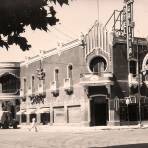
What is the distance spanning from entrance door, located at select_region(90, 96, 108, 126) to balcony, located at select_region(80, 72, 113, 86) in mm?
1830

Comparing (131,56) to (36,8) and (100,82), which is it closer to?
(100,82)

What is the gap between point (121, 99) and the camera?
42000mm

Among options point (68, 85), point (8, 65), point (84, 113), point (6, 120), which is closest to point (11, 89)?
point (8, 65)

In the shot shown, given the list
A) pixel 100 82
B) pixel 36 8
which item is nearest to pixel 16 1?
pixel 36 8

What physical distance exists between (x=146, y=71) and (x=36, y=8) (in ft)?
110

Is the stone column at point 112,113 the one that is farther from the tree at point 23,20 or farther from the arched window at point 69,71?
the tree at point 23,20

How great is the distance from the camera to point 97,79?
41312 millimetres

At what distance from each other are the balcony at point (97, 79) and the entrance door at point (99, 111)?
1.83 m

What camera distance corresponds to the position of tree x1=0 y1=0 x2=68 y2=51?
10.7 metres

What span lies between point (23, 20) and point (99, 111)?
32.3 metres

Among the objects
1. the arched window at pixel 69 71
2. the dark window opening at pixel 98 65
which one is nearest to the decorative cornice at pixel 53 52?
the arched window at pixel 69 71

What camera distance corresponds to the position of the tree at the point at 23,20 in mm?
10672

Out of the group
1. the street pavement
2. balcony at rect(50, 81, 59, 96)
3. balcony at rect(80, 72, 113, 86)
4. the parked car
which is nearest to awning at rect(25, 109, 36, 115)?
balcony at rect(50, 81, 59, 96)

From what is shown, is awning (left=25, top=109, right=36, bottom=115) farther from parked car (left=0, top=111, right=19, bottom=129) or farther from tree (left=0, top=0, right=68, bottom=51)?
tree (left=0, top=0, right=68, bottom=51)
